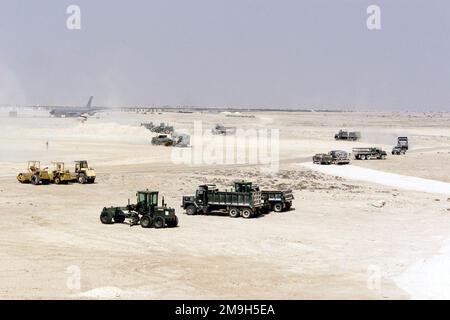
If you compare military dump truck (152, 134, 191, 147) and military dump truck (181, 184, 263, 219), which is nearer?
military dump truck (181, 184, 263, 219)

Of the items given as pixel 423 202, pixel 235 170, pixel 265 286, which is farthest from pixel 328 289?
pixel 235 170

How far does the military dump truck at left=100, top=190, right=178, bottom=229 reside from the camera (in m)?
34.2

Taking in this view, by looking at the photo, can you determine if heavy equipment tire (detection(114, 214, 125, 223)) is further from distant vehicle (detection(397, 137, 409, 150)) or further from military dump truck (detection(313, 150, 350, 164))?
distant vehicle (detection(397, 137, 409, 150))

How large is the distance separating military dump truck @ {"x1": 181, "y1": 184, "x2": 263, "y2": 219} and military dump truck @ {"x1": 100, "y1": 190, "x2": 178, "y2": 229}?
13.9 ft

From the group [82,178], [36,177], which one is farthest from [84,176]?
[36,177]

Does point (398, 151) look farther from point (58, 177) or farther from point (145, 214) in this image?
point (145, 214)

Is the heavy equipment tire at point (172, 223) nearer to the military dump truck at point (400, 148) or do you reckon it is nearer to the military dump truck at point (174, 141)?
the military dump truck at point (400, 148)

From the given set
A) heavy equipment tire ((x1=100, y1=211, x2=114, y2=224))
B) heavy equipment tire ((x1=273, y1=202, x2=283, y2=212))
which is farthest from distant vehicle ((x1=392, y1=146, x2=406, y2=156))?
heavy equipment tire ((x1=100, y1=211, x2=114, y2=224))

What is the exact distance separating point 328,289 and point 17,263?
12.6 meters

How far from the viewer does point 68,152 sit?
87.4 metres

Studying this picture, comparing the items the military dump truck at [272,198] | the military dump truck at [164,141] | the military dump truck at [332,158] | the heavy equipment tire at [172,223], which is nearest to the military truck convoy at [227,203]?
the military dump truck at [272,198]

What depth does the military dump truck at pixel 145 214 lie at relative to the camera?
34188 mm
